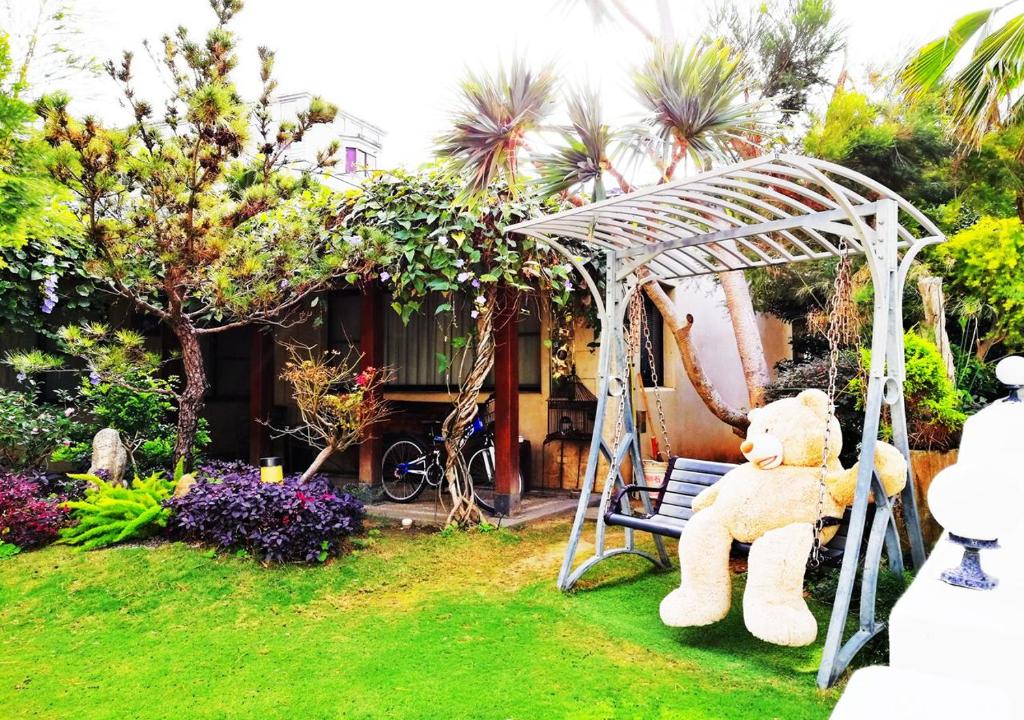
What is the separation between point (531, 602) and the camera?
166 inches

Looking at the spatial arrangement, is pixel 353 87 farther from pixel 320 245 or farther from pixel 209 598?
pixel 209 598

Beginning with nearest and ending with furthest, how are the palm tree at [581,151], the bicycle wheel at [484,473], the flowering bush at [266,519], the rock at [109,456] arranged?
the flowering bush at [266,519] < the palm tree at [581,151] < the rock at [109,456] < the bicycle wheel at [484,473]

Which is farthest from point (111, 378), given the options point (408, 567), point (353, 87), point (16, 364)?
point (353, 87)

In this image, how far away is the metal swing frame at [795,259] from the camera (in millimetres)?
3113

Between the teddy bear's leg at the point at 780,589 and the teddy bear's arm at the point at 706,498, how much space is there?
1.77 ft

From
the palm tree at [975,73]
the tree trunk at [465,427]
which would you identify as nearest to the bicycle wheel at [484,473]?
the tree trunk at [465,427]

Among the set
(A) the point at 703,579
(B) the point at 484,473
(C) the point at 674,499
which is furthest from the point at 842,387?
(B) the point at 484,473

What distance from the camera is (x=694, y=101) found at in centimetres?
512

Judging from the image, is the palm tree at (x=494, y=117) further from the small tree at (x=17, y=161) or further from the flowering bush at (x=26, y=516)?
the flowering bush at (x=26, y=516)

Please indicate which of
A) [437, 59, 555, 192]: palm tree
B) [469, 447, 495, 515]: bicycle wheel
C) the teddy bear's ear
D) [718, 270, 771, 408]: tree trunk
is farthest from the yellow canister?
[718, 270, 771, 408]: tree trunk

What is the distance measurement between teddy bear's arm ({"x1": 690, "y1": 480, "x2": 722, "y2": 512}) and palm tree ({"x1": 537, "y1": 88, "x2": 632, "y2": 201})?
2.74 m

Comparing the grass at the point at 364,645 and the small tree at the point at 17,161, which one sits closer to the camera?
the grass at the point at 364,645

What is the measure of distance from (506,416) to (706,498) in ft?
9.59

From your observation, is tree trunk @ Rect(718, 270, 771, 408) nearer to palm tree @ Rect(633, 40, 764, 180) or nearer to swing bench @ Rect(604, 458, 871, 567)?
palm tree @ Rect(633, 40, 764, 180)
